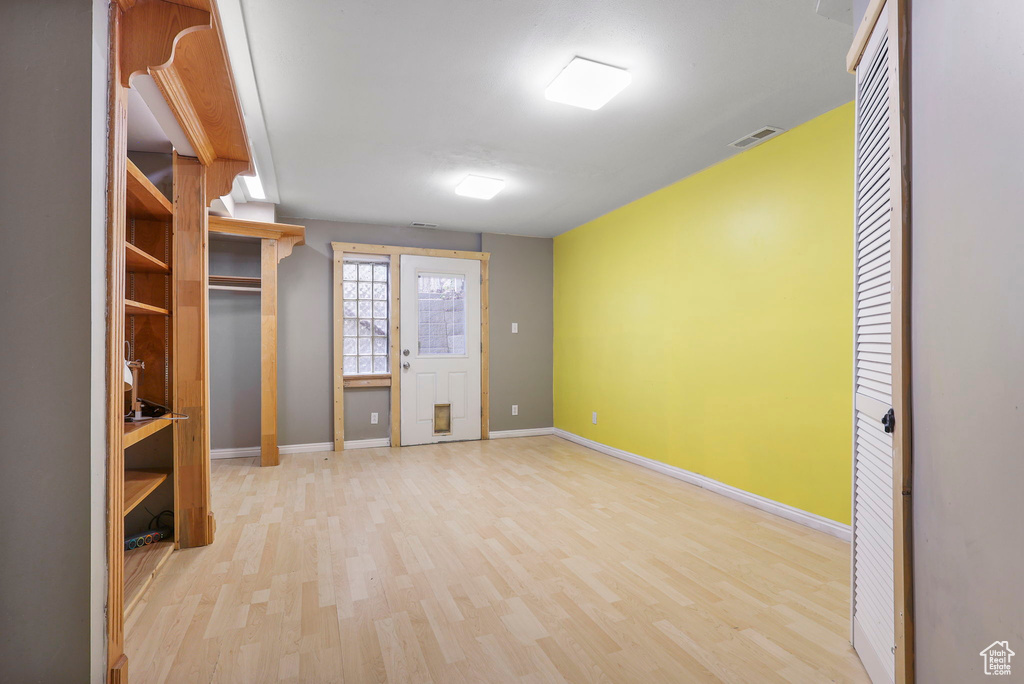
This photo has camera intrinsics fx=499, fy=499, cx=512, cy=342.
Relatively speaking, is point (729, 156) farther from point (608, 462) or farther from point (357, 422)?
point (357, 422)

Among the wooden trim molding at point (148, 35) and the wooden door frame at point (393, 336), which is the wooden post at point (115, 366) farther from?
the wooden door frame at point (393, 336)

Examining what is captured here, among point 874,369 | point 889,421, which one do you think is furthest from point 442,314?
point 889,421

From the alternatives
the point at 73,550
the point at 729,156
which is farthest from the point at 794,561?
the point at 73,550

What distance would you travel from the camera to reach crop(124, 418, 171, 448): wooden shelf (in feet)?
6.72

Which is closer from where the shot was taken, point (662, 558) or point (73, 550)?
point (73, 550)

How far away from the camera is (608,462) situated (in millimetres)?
4785

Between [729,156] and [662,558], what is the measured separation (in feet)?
9.12

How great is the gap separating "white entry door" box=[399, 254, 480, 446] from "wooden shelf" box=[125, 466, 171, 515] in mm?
2983

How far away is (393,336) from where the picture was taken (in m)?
5.56

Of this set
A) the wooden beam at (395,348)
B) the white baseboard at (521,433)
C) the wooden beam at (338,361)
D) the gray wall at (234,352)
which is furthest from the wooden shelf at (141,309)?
the white baseboard at (521,433)

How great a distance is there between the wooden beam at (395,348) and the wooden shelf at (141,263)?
2.89 metres

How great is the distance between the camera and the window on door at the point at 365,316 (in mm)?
5555

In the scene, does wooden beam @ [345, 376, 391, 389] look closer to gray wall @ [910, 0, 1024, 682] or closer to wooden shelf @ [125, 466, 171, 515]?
wooden shelf @ [125, 466, 171, 515]

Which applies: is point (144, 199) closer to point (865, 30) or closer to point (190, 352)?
point (190, 352)
